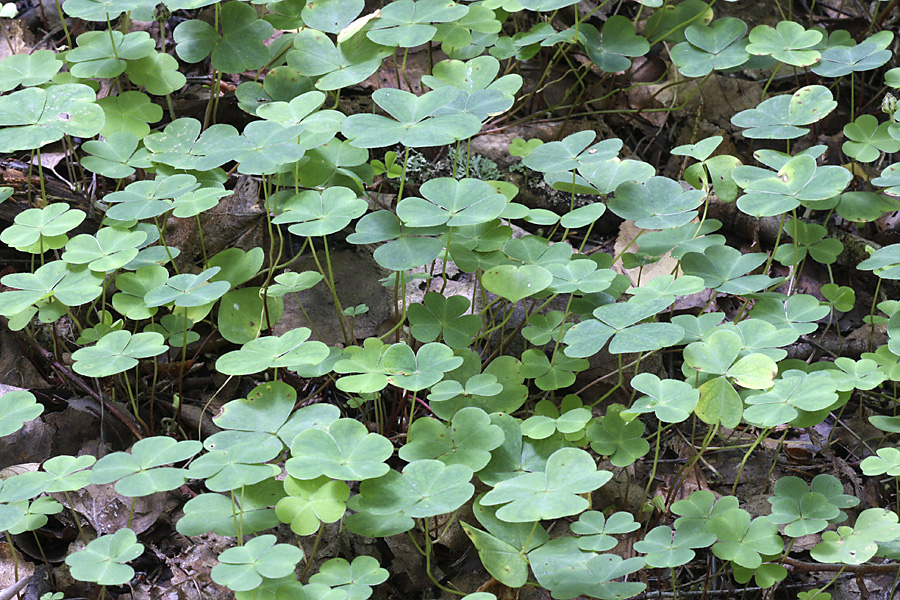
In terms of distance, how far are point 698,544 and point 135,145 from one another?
182 centimetres

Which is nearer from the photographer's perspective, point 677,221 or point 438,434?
point 438,434

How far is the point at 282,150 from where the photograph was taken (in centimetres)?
178

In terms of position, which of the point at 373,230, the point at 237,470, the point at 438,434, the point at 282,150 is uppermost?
the point at 282,150

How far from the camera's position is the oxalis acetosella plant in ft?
4.55

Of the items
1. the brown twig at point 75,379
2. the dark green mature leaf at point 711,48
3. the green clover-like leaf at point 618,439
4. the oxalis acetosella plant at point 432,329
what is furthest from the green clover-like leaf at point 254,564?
the dark green mature leaf at point 711,48

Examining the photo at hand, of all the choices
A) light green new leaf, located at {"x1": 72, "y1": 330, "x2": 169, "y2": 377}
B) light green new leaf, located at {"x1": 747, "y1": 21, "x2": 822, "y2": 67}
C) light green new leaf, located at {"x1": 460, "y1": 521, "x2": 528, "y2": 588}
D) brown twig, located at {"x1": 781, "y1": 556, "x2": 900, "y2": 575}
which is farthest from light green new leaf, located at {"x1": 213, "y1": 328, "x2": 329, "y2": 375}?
light green new leaf, located at {"x1": 747, "y1": 21, "x2": 822, "y2": 67}

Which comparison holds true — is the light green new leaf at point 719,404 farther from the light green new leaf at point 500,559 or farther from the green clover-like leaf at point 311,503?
the green clover-like leaf at point 311,503

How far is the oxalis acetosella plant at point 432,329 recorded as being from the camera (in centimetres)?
139

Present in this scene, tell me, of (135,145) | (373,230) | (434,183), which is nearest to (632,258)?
(434,183)

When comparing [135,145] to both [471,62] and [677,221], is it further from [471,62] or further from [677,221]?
[677,221]

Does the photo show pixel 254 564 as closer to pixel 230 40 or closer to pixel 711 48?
pixel 230 40

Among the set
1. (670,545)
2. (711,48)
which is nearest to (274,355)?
A: (670,545)

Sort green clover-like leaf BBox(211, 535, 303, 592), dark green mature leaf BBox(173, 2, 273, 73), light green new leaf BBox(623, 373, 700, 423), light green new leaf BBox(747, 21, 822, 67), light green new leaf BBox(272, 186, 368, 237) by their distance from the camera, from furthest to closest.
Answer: light green new leaf BBox(747, 21, 822, 67)
dark green mature leaf BBox(173, 2, 273, 73)
light green new leaf BBox(272, 186, 368, 237)
light green new leaf BBox(623, 373, 700, 423)
green clover-like leaf BBox(211, 535, 303, 592)

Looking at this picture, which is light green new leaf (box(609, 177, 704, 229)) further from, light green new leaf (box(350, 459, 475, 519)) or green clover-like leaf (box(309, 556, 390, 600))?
green clover-like leaf (box(309, 556, 390, 600))
